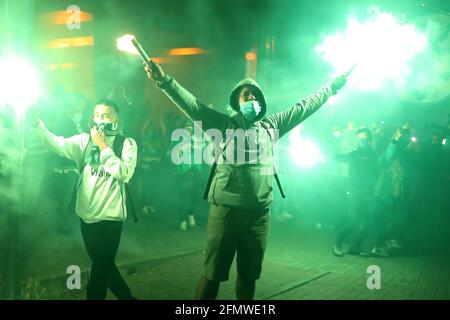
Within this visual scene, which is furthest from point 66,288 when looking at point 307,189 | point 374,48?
point 307,189

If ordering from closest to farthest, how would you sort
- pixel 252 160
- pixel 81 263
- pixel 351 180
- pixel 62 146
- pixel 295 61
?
pixel 252 160
pixel 62 146
pixel 81 263
pixel 351 180
pixel 295 61

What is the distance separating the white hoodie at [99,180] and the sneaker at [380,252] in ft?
15.9

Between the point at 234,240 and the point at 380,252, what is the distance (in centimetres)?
459

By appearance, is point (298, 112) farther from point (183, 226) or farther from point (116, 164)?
point (183, 226)

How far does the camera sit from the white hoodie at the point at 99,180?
3.98 m

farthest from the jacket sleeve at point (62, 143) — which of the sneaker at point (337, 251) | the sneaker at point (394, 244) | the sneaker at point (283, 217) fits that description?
the sneaker at point (283, 217)

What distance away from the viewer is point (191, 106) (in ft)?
12.4

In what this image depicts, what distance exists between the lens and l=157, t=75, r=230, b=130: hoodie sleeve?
3.67 metres

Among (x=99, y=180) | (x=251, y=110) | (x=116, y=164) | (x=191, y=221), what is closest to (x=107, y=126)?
(x=116, y=164)

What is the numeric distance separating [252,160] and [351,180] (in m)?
4.15

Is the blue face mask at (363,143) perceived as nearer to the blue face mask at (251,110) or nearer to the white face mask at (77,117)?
the blue face mask at (251,110)
